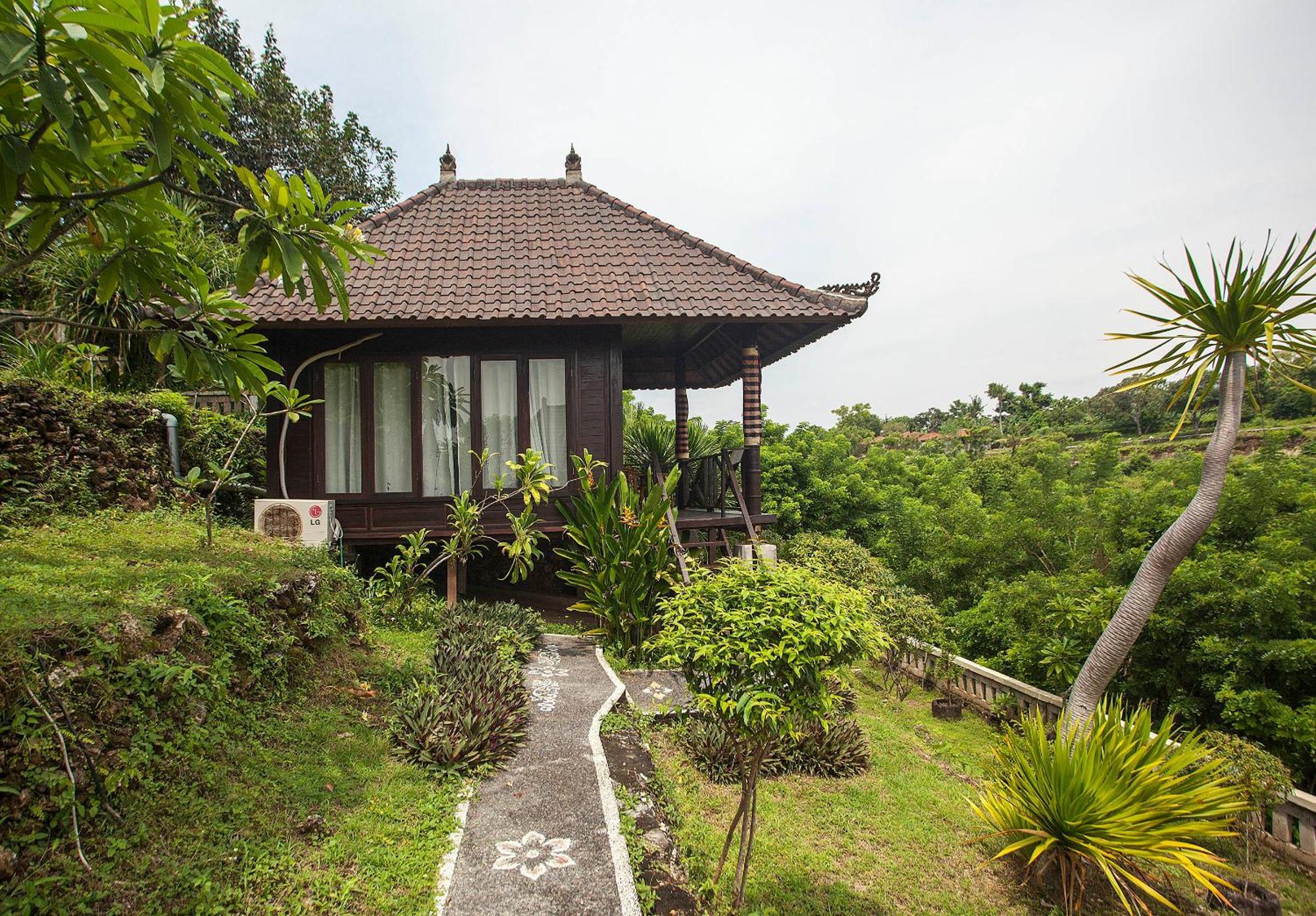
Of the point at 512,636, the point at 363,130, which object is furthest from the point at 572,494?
the point at 363,130

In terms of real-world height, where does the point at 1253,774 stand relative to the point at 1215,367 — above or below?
below

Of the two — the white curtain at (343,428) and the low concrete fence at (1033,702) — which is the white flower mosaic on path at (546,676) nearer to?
the white curtain at (343,428)

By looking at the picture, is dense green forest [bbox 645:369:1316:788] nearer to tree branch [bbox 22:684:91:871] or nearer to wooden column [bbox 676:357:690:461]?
wooden column [bbox 676:357:690:461]

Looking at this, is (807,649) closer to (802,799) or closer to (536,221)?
(802,799)

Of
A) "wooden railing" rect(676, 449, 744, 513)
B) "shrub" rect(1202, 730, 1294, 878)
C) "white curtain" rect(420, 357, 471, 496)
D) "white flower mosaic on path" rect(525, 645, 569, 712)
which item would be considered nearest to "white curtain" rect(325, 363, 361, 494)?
"white curtain" rect(420, 357, 471, 496)

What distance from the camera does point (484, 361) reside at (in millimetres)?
8344

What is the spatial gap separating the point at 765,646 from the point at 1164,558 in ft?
13.5

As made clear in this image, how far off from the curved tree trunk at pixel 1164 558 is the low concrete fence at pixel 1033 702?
4.36 ft

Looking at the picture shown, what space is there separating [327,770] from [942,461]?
15.5m

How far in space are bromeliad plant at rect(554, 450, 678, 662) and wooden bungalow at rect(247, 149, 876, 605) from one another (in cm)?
74

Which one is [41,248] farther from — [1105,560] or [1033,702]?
[1105,560]

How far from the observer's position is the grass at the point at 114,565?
322 centimetres

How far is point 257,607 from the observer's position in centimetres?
454

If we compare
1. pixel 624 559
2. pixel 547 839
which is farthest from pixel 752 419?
pixel 547 839
